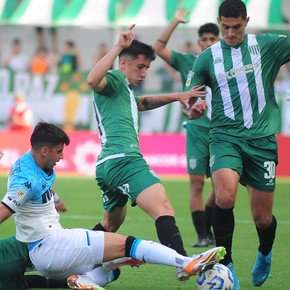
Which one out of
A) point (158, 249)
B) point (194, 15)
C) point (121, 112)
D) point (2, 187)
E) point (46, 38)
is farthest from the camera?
point (46, 38)

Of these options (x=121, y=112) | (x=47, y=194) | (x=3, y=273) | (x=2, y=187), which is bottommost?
(x=2, y=187)

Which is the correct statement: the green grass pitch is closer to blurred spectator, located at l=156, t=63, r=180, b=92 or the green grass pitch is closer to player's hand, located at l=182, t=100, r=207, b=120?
player's hand, located at l=182, t=100, r=207, b=120

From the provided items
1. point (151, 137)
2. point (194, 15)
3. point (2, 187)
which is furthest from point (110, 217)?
point (194, 15)

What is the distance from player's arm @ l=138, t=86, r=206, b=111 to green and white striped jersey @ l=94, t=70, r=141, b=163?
436 mm

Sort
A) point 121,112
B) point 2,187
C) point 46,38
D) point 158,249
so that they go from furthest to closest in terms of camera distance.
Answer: point 46,38 < point 2,187 < point 121,112 < point 158,249

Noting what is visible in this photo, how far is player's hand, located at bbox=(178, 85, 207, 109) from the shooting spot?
846cm

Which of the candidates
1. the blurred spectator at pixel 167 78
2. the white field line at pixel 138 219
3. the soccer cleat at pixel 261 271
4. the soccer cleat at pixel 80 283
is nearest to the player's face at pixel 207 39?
the white field line at pixel 138 219

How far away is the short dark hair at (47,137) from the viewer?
7.55 m

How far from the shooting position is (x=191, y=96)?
334 inches

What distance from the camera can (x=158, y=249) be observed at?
24.1ft

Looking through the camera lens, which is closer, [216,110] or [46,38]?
[216,110]

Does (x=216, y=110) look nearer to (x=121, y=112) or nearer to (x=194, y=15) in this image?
(x=121, y=112)

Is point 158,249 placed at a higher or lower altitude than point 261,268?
higher

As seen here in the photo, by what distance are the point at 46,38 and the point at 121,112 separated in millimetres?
22633
